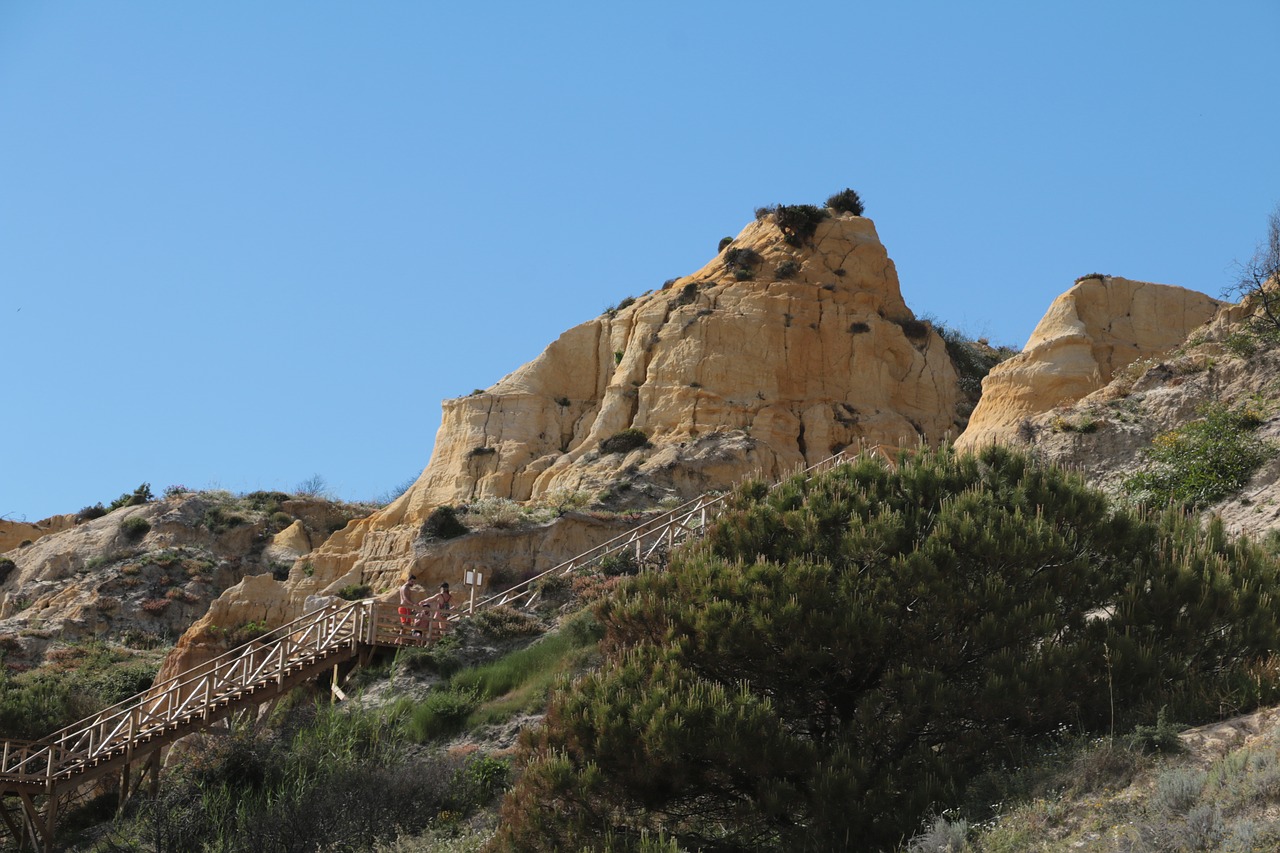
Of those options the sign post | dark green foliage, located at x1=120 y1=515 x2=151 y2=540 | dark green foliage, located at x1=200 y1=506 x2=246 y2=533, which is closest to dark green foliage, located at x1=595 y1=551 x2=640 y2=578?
the sign post

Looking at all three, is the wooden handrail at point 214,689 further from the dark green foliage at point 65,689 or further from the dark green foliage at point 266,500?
the dark green foliage at point 266,500

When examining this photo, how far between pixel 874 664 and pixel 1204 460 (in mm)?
10778

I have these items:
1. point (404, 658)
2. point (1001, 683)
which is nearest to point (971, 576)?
point (1001, 683)

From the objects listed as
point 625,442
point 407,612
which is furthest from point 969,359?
point 407,612

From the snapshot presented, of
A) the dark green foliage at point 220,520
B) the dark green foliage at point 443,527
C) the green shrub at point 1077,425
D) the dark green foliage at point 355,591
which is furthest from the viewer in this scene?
the dark green foliage at point 220,520

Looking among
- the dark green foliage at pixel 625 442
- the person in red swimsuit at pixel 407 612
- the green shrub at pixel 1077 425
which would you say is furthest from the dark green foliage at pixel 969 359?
the person in red swimsuit at pixel 407 612

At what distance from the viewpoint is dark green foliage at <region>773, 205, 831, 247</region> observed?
5109 cm

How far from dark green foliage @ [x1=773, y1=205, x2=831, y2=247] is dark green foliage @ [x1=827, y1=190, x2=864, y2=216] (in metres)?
2.75

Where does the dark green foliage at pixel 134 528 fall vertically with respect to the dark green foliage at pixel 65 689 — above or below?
above

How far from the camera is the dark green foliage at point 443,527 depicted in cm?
3566

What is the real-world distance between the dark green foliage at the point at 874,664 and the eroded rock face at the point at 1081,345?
451 inches

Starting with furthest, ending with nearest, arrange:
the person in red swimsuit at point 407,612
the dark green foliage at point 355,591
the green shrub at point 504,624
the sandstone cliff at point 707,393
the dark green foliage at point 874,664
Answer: the sandstone cliff at point 707,393, the dark green foliage at point 355,591, the green shrub at point 504,624, the person in red swimsuit at point 407,612, the dark green foliage at point 874,664

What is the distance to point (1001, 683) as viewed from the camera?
1683cm

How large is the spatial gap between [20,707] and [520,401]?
22.2m
